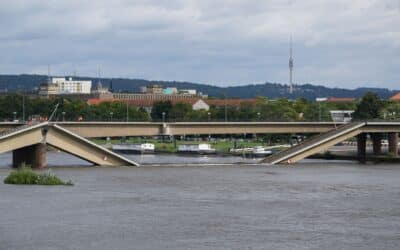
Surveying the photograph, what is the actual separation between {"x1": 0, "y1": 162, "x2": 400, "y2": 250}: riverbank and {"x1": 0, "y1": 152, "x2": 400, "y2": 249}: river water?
0.05m

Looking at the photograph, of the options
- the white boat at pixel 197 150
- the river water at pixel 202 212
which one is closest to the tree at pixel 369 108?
the white boat at pixel 197 150

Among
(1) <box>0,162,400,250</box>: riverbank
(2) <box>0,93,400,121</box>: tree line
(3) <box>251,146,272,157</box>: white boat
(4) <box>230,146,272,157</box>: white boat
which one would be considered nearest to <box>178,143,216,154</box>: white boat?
(4) <box>230,146,272,157</box>: white boat

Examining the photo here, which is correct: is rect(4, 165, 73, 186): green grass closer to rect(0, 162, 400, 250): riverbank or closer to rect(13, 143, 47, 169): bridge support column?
rect(0, 162, 400, 250): riverbank

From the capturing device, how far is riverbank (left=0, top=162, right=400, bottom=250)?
47.1 m

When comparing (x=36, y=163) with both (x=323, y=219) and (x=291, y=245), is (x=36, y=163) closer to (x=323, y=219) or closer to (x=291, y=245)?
(x=323, y=219)

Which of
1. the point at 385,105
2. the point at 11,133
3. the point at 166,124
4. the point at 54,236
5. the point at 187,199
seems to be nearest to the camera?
the point at 54,236

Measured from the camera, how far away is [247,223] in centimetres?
5294

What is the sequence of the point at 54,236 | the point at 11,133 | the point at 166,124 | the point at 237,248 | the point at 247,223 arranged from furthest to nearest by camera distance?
the point at 166,124 → the point at 11,133 → the point at 247,223 → the point at 54,236 → the point at 237,248

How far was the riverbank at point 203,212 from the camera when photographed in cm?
4712

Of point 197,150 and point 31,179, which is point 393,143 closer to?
point 197,150

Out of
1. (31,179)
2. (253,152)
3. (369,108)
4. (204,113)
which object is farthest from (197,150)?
(31,179)

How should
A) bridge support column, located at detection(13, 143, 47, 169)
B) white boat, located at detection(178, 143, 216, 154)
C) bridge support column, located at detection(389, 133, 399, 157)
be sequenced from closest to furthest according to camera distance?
1. bridge support column, located at detection(13, 143, 47, 169)
2. bridge support column, located at detection(389, 133, 399, 157)
3. white boat, located at detection(178, 143, 216, 154)

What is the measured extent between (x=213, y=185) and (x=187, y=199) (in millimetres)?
11062

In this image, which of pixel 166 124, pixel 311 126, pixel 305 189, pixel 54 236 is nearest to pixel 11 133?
pixel 166 124
